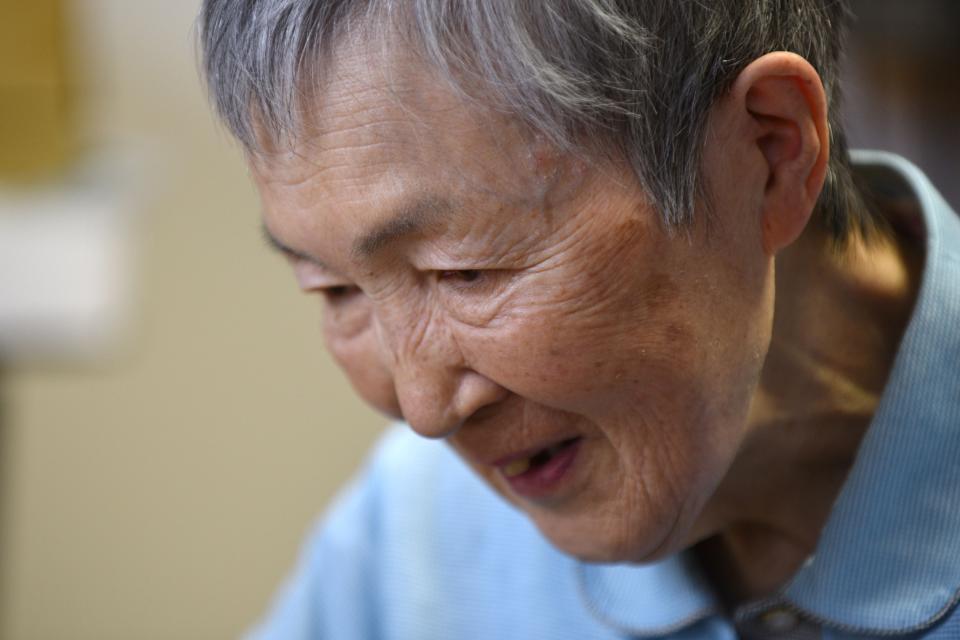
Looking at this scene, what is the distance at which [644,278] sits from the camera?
83 centimetres

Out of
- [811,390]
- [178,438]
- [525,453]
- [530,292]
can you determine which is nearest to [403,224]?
[530,292]

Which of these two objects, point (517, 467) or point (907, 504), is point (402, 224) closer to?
point (517, 467)

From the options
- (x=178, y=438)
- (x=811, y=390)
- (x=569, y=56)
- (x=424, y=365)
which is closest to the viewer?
(x=569, y=56)

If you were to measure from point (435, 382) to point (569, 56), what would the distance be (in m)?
0.27

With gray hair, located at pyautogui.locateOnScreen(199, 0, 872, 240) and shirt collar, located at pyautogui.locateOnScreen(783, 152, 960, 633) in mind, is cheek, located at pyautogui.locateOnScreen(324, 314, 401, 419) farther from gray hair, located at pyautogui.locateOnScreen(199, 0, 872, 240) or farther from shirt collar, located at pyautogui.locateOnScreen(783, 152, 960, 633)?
shirt collar, located at pyautogui.locateOnScreen(783, 152, 960, 633)

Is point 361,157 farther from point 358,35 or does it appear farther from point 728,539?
point 728,539

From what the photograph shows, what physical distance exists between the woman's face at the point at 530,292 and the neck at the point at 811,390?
0.09m

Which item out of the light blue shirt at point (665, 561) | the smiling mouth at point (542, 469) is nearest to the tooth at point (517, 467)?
the smiling mouth at point (542, 469)

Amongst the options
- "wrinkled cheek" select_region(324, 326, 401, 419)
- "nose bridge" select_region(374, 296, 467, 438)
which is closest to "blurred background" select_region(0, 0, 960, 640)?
"wrinkled cheek" select_region(324, 326, 401, 419)

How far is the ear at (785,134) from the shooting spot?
0.81 metres

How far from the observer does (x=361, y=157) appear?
2.66 ft

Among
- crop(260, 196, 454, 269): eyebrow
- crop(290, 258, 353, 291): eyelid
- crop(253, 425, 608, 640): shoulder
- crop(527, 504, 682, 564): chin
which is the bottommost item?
crop(253, 425, 608, 640): shoulder

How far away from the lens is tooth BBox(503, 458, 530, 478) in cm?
97

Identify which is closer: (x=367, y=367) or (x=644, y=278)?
(x=644, y=278)
